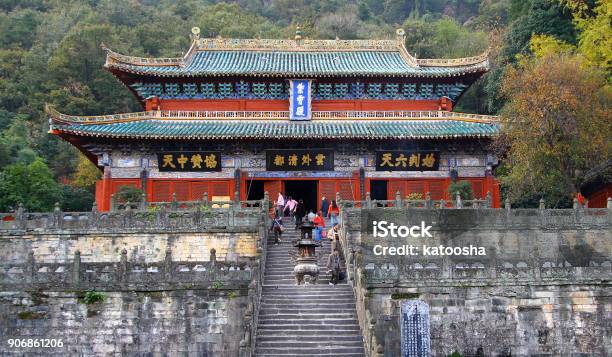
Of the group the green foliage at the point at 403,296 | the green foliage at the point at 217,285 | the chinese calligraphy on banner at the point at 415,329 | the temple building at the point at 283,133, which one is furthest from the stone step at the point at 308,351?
the temple building at the point at 283,133

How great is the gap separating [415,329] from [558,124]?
1047 centimetres

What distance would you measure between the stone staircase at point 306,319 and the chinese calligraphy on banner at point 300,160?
10.1m

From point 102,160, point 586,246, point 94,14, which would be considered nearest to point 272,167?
point 102,160

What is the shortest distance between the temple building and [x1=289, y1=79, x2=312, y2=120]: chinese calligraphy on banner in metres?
0.05

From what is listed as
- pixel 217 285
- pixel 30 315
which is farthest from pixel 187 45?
pixel 217 285

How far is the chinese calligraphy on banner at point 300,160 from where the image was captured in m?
33.8

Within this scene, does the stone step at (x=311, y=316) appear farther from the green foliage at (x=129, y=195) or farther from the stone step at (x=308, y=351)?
the green foliage at (x=129, y=195)

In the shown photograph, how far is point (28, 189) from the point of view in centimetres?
3403

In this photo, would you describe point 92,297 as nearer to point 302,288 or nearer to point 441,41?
point 302,288

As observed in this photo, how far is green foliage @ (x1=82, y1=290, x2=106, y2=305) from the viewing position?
21875mm

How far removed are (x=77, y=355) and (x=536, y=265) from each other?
1346 centimetres

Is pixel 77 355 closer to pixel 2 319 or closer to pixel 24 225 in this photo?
pixel 2 319

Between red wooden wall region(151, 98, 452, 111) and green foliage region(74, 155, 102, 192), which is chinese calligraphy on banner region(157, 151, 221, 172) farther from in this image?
green foliage region(74, 155, 102, 192)

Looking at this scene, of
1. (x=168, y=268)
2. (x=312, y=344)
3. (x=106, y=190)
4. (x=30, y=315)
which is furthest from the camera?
(x=106, y=190)
